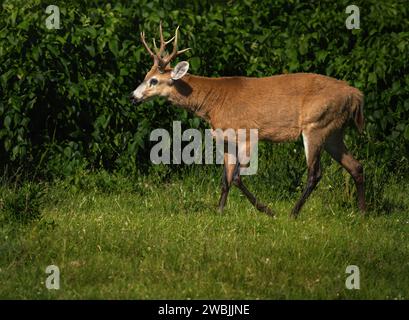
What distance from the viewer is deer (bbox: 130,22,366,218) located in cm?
944

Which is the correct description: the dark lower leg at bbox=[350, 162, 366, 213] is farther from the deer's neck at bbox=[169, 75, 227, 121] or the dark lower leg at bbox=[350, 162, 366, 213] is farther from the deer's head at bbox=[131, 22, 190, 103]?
the deer's head at bbox=[131, 22, 190, 103]

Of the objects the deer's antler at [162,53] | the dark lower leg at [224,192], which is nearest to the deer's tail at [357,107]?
the dark lower leg at [224,192]

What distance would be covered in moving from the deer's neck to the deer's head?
11 centimetres

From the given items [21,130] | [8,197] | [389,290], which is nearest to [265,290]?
[389,290]

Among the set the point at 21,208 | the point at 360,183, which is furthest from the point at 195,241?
the point at 360,183

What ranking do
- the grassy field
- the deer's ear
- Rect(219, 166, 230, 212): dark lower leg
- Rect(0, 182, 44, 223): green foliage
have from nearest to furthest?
Answer: the grassy field → Rect(0, 182, 44, 223): green foliage → Rect(219, 166, 230, 212): dark lower leg → the deer's ear

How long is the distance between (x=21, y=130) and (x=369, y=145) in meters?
3.76

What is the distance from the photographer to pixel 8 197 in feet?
28.3

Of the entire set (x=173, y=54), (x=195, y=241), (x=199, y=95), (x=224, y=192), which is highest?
(x=173, y=54)

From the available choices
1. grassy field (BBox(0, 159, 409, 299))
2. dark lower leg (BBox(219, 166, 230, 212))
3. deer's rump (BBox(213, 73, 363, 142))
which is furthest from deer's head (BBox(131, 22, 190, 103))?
dark lower leg (BBox(219, 166, 230, 212))

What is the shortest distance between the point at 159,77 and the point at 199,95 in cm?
46

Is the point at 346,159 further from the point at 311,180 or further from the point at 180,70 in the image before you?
the point at 180,70

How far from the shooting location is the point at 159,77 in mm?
10086

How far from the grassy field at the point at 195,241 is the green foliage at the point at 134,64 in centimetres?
48
